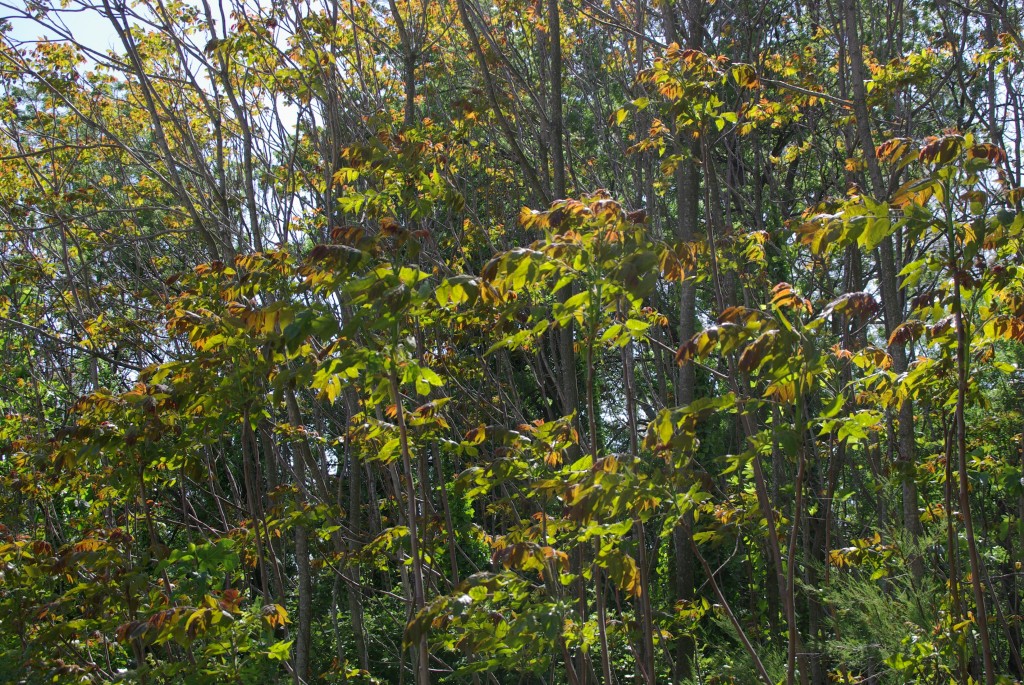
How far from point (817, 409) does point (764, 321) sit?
Answer: 6323 millimetres

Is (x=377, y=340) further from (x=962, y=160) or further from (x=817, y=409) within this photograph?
(x=817, y=409)

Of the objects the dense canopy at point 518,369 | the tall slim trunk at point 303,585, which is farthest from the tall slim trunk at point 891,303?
the tall slim trunk at point 303,585

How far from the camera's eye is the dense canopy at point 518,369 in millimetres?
2414

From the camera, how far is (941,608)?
348cm

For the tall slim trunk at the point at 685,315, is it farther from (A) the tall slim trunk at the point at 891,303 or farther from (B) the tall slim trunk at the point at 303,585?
(B) the tall slim trunk at the point at 303,585

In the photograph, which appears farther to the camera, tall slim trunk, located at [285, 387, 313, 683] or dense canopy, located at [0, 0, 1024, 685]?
tall slim trunk, located at [285, 387, 313, 683]

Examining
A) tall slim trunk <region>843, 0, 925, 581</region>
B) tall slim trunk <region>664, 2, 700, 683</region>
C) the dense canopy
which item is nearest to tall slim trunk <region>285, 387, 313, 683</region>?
the dense canopy

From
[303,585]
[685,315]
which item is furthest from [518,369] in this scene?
[303,585]

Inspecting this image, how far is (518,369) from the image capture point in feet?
32.4

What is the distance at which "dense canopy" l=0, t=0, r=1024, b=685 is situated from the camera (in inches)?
95.0

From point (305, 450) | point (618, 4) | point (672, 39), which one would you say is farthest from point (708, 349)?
point (618, 4)

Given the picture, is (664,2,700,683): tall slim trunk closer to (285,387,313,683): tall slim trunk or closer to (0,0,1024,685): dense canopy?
(0,0,1024,685): dense canopy

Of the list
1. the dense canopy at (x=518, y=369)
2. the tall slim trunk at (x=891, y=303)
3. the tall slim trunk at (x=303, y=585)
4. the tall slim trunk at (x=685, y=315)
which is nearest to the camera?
the dense canopy at (x=518, y=369)

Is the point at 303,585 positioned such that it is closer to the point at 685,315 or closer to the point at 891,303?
the point at 685,315
